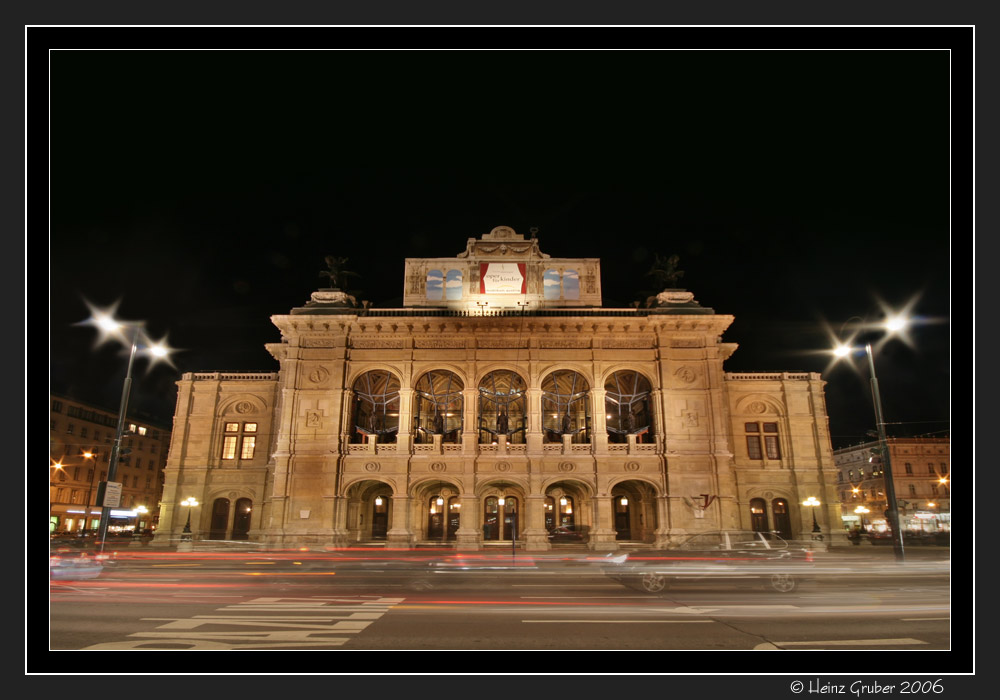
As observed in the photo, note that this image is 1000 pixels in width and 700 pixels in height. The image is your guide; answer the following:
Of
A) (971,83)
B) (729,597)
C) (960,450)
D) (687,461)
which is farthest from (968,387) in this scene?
(687,461)

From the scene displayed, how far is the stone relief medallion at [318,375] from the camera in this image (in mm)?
36656

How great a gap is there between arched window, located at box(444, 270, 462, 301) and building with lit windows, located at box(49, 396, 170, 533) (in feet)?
99.1

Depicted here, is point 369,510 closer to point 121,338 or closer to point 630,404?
point 630,404

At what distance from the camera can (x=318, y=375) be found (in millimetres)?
36750

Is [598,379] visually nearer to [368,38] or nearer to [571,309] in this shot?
[571,309]

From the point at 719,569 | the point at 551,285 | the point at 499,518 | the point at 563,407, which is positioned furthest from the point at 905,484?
the point at 719,569

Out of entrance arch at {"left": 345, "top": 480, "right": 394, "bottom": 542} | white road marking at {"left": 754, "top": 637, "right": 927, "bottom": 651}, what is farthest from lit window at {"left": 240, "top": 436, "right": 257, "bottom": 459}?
white road marking at {"left": 754, "top": 637, "right": 927, "bottom": 651}

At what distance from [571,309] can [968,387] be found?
3220 centimetres

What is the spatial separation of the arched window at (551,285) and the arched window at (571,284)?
0.42 meters

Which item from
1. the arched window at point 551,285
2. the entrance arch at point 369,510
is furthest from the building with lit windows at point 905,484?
the entrance arch at point 369,510

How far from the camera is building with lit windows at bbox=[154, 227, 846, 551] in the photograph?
115 ft

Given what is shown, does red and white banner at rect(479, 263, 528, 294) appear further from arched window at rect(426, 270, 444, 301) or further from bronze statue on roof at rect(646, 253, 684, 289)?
bronze statue on roof at rect(646, 253, 684, 289)

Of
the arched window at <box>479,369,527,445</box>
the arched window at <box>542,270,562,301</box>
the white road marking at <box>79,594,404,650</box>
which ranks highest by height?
the arched window at <box>542,270,562,301</box>

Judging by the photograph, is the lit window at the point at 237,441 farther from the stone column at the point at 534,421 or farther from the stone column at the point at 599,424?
the stone column at the point at 599,424
